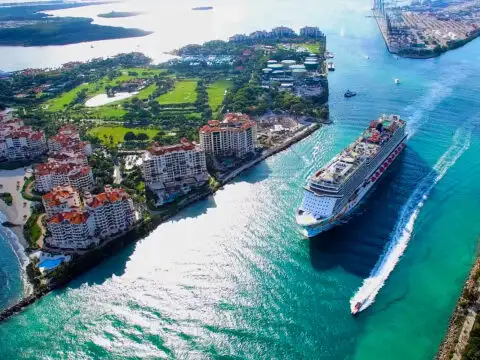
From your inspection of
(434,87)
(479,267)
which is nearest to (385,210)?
(479,267)

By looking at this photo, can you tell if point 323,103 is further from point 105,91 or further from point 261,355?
point 261,355

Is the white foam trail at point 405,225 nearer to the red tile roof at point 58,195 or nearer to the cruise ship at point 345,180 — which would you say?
the cruise ship at point 345,180

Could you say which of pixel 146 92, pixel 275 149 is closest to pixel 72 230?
pixel 275 149

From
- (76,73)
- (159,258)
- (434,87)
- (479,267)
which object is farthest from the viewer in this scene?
(76,73)

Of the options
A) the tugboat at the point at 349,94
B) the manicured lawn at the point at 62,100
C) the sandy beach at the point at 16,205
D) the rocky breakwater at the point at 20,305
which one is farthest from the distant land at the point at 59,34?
the rocky breakwater at the point at 20,305

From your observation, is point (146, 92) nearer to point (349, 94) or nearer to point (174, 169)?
point (349, 94)

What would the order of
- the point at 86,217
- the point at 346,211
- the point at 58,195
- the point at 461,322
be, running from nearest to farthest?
the point at 461,322, the point at 86,217, the point at 346,211, the point at 58,195
